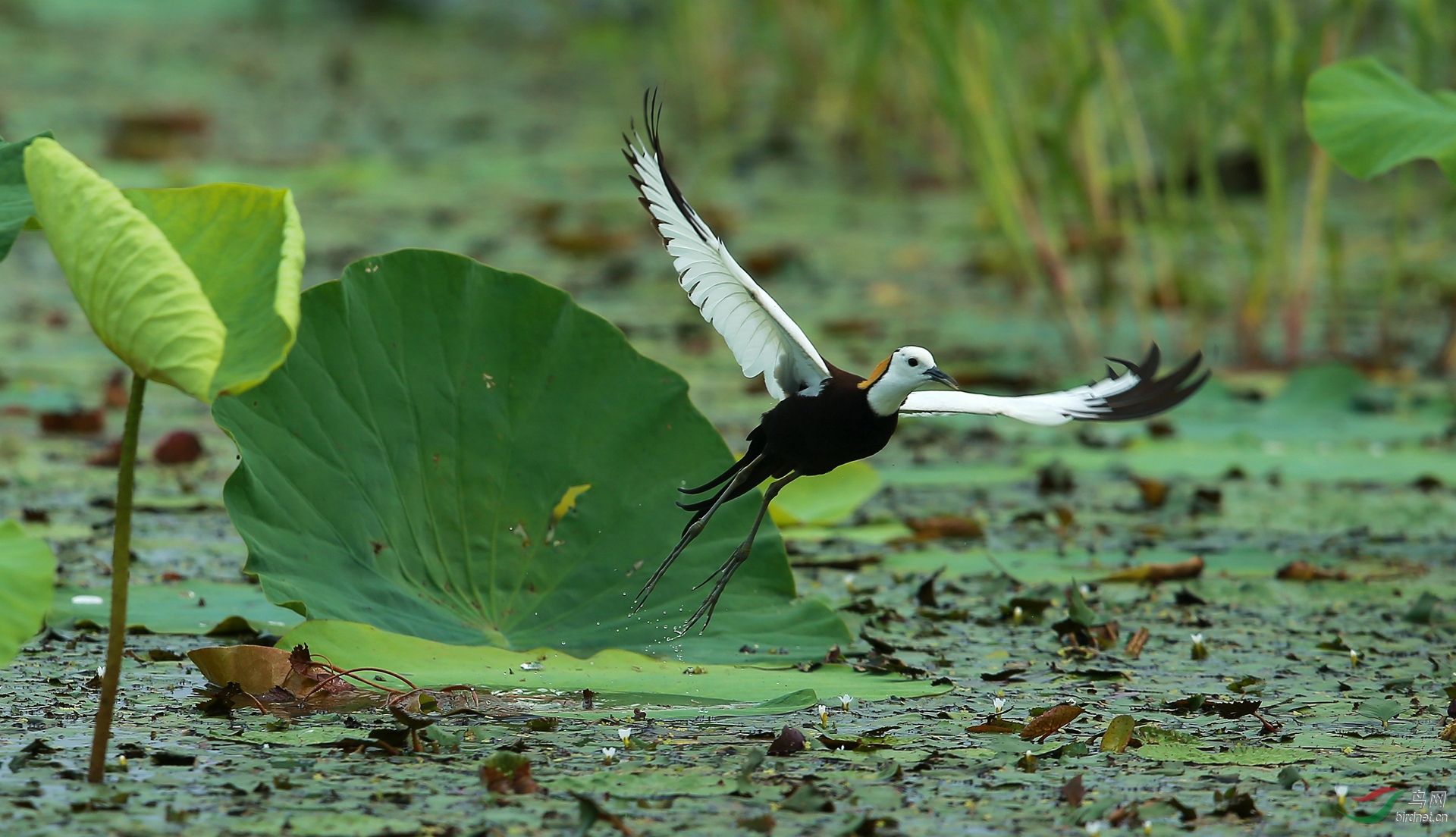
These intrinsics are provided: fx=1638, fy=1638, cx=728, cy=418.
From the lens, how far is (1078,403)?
1.71 metres

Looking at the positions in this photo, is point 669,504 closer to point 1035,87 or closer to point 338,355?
point 338,355

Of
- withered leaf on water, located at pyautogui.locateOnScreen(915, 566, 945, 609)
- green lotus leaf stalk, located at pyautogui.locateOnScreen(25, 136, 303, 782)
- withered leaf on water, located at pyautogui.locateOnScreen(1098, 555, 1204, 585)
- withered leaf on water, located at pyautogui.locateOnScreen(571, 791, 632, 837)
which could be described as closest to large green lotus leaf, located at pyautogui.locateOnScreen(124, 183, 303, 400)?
green lotus leaf stalk, located at pyautogui.locateOnScreen(25, 136, 303, 782)

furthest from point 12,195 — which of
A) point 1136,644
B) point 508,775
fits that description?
point 1136,644

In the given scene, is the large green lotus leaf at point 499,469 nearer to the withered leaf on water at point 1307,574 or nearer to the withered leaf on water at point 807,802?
the withered leaf on water at point 807,802

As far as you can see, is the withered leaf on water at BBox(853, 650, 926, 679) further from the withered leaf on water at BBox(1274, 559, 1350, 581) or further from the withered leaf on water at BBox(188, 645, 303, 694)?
the withered leaf on water at BBox(1274, 559, 1350, 581)

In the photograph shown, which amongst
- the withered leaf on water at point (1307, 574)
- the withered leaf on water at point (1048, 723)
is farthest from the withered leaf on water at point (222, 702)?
the withered leaf on water at point (1307, 574)

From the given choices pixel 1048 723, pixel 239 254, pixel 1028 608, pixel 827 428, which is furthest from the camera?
pixel 1028 608

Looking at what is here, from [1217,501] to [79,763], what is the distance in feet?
7.33

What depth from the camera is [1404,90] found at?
91.6 inches

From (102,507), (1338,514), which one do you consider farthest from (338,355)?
(1338,514)

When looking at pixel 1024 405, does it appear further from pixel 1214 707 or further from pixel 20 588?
pixel 20 588

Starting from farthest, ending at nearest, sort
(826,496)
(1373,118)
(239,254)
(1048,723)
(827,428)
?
(826,496) → (1373,118) → (1048,723) → (827,428) → (239,254)

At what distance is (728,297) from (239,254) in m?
0.47

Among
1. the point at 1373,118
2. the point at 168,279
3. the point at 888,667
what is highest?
the point at 1373,118
